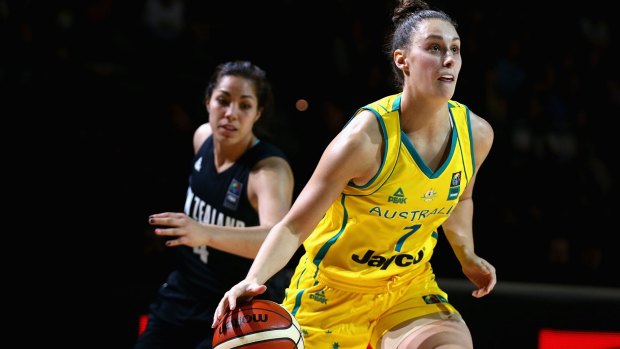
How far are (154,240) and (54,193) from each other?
2.22 ft

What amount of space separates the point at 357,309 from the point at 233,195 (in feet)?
3.05

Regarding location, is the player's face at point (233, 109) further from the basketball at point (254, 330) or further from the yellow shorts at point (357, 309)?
the basketball at point (254, 330)

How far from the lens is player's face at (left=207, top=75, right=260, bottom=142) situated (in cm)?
375

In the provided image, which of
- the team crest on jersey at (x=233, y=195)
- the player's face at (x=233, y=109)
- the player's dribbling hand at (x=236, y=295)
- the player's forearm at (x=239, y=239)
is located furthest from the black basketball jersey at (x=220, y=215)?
the player's dribbling hand at (x=236, y=295)

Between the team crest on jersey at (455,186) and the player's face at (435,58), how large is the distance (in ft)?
0.98

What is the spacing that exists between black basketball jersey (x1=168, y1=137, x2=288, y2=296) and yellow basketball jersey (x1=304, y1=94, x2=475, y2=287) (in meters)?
0.60

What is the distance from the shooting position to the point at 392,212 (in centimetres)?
289

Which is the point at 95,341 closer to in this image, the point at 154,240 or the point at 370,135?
the point at 154,240

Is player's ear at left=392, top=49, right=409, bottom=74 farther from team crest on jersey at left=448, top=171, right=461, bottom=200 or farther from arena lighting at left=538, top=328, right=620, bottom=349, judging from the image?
arena lighting at left=538, top=328, right=620, bottom=349

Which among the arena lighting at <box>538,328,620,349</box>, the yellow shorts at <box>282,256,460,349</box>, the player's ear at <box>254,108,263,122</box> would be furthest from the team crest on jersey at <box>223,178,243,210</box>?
→ the arena lighting at <box>538,328,620,349</box>

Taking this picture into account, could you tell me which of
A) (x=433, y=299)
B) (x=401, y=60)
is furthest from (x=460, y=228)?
(x=401, y=60)

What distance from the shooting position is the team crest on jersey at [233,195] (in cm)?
367

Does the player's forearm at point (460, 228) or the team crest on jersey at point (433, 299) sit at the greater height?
the player's forearm at point (460, 228)

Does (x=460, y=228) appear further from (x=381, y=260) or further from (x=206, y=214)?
(x=206, y=214)
